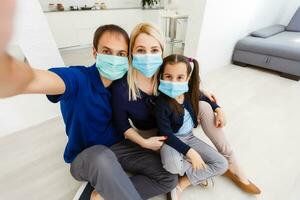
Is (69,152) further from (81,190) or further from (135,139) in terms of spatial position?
(135,139)

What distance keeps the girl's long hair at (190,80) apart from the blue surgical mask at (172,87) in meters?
0.04

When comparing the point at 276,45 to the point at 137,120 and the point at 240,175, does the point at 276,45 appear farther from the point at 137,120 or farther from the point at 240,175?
the point at 137,120

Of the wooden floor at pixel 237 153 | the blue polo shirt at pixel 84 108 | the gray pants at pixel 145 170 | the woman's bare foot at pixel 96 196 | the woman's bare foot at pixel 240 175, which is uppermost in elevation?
the blue polo shirt at pixel 84 108

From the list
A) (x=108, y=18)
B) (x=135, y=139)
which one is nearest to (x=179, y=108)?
(x=135, y=139)

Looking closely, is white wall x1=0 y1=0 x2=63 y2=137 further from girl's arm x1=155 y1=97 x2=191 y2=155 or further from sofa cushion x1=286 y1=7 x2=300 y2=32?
sofa cushion x1=286 y1=7 x2=300 y2=32

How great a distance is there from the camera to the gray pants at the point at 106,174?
2.38 feet

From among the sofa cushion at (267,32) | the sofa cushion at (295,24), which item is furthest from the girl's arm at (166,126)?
the sofa cushion at (295,24)

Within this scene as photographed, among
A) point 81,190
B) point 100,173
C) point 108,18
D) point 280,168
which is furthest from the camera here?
point 108,18

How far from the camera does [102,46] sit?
2.66 feet

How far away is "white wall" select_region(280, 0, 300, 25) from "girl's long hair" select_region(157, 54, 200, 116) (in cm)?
363

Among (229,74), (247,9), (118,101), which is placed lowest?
(229,74)

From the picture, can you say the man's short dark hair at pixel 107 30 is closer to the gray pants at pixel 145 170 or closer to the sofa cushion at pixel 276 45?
the gray pants at pixel 145 170

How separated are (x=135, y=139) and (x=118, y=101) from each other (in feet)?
0.78

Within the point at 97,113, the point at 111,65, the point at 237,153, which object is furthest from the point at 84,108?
the point at 237,153
